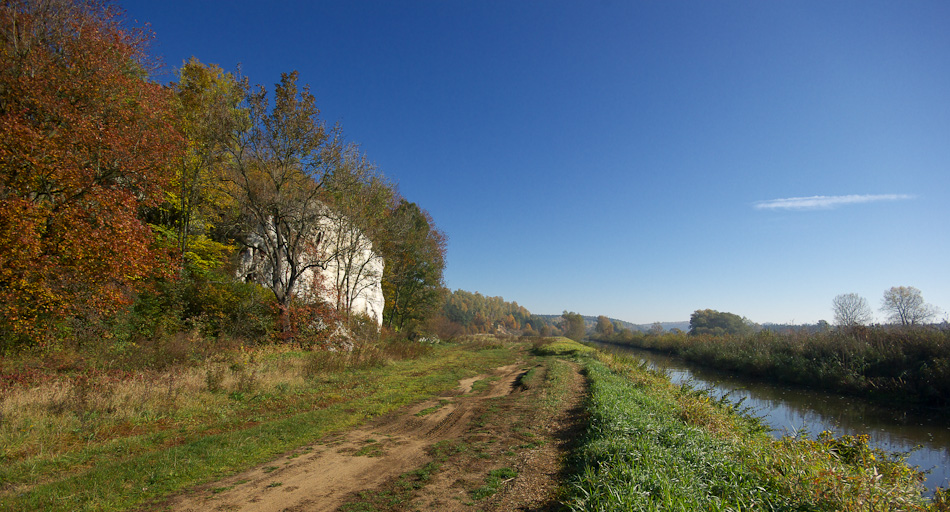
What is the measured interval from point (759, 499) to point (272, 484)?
6.52 m

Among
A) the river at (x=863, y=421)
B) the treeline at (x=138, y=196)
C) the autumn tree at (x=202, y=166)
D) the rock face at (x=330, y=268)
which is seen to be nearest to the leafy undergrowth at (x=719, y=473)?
the river at (x=863, y=421)

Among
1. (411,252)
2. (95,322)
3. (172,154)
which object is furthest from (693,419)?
(411,252)

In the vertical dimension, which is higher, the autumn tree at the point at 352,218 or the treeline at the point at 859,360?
the autumn tree at the point at 352,218

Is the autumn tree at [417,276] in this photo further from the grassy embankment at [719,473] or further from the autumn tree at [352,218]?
the grassy embankment at [719,473]

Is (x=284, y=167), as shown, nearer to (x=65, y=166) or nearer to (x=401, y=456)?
(x=65, y=166)

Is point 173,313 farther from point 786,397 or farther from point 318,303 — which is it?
→ point 786,397

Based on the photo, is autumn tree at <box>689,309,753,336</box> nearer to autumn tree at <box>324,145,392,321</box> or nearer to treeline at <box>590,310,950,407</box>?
treeline at <box>590,310,950,407</box>

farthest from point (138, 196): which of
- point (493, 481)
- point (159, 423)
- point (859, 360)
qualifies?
point (859, 360)

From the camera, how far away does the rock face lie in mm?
22234

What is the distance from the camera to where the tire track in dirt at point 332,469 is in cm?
504

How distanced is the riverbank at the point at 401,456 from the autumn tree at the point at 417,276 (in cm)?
2590

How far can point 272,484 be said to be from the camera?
18.3 feet

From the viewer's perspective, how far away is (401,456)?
7043 millimetres

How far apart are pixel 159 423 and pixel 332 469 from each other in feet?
15.9
